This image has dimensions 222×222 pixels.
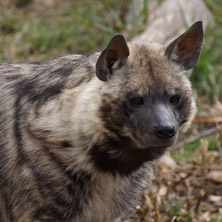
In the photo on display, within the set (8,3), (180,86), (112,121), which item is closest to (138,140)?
(112,121)

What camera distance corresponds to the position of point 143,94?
11.0ft

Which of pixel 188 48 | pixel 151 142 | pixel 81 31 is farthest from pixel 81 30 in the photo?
pixel 151 142

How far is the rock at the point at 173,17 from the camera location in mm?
6375

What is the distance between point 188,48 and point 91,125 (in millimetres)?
844

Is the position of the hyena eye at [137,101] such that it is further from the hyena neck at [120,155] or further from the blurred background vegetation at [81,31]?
the blurred background vegetation at [81,31]

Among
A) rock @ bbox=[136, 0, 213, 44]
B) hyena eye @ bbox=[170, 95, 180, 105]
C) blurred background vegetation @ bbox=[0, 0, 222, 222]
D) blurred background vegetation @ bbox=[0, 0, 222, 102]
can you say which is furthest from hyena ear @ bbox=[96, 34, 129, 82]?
blurred background vegetation @ bbox=[0, 0, 222, 102]

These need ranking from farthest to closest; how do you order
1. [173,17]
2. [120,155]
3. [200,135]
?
1. [173,17]
2. [200,135]
3. [120,155]

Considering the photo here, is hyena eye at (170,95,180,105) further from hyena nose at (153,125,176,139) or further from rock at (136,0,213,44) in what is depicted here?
rock at (136,0,213,44)

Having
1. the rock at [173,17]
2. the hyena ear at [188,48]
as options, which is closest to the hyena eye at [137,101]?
the hyena ear at [188,48]

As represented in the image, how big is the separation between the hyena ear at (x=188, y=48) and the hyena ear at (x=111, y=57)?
0.32 metres

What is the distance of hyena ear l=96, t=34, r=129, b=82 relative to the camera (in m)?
3.39

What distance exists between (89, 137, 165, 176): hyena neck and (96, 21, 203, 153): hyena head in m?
0.09

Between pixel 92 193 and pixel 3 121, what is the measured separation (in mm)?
787

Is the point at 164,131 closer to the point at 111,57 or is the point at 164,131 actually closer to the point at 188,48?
the point at 111,57
